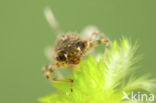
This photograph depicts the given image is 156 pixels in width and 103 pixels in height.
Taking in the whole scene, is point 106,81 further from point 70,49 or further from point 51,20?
point 51,20

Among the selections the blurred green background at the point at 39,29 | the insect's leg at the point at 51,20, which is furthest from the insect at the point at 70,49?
the blurred green background at the point at 39,29

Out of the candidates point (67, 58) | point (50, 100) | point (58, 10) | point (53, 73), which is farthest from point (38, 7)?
point (50, 100)

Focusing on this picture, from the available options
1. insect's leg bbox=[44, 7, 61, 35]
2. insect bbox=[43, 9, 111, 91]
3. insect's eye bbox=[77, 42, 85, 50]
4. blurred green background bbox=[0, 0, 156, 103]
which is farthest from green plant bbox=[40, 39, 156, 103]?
blurred green background bbox=[0, 0, 156, 103]

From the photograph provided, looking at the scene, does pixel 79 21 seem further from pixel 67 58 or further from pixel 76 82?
pixel 76 82

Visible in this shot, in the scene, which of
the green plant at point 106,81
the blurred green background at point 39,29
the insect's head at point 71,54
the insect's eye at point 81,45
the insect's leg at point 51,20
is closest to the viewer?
the green plant at point 106,81

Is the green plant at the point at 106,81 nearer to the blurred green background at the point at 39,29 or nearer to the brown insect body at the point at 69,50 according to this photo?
the brown insect body at the point at 69,50

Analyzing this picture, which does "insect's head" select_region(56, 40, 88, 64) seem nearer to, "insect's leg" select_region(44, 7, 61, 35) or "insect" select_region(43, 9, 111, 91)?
"insect" select_region(43, 9, 111, 91)

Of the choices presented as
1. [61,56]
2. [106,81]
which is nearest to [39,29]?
[61,56]
